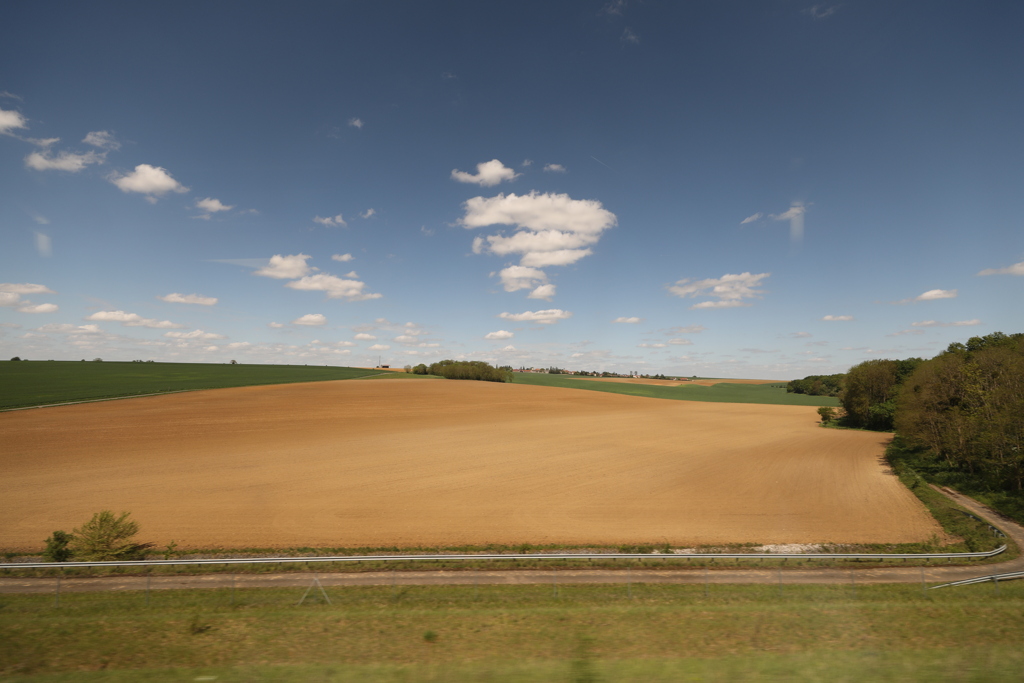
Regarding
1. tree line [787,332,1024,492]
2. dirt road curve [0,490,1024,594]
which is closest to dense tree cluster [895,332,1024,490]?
tree line [787,332,1024,492]

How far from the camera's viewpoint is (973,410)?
108 feet

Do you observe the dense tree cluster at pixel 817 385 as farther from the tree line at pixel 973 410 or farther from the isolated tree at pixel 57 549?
the isolated tree at pixel 57 549

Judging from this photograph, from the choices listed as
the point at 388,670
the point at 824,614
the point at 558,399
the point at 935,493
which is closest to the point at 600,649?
the point at 388,670

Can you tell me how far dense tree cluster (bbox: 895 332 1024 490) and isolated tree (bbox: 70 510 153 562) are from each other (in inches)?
1902

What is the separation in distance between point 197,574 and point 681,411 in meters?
71.1

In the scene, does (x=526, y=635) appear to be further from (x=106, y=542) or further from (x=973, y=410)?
(x=973, y=410)

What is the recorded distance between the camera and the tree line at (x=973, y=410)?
2773cm

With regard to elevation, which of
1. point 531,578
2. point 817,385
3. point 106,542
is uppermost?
point 817,385

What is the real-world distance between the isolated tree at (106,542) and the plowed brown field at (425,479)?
5.60ft

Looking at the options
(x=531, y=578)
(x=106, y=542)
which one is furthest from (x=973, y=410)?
(x=106, y=542)

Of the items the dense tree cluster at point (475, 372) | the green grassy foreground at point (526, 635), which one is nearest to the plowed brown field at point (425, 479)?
the green grassy foreground at point (526, 635)

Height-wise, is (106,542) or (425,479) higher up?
(106,542)

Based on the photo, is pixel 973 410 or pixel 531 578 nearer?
pixel 531 578

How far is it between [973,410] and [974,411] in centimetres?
26
